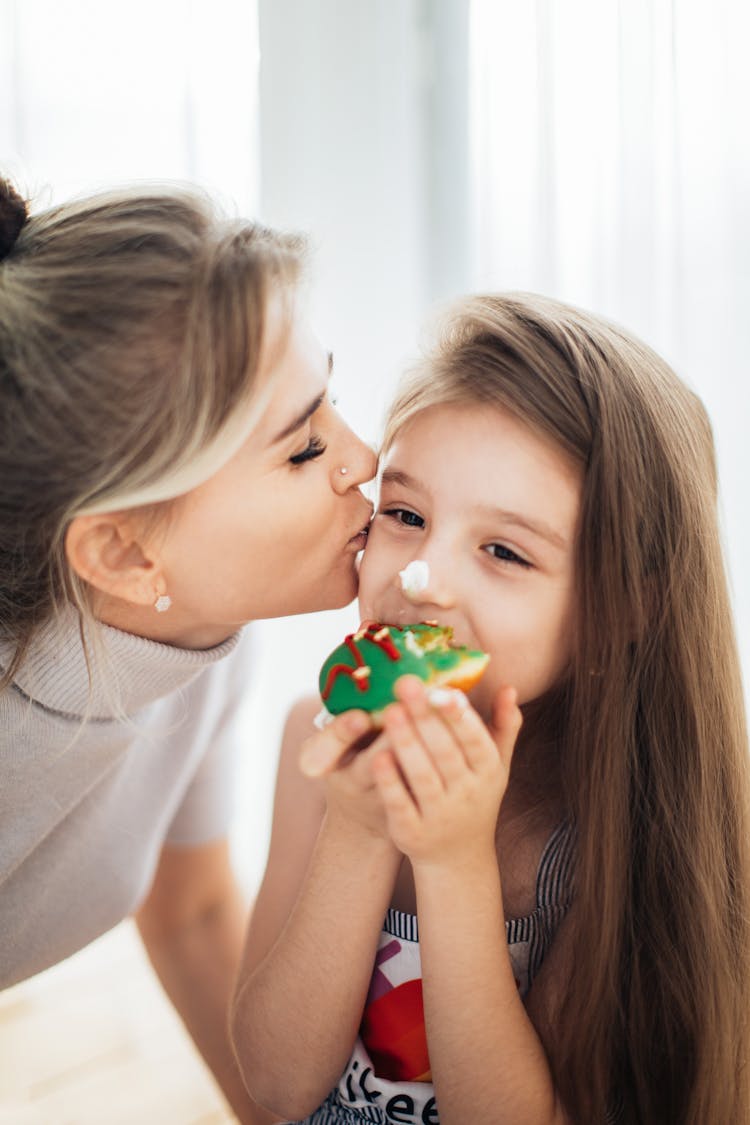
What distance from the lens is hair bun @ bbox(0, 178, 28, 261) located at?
127cm

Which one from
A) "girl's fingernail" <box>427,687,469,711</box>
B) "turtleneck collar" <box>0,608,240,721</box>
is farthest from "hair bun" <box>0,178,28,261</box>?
"girl's fingernail" <box>427,687,469,711</box>

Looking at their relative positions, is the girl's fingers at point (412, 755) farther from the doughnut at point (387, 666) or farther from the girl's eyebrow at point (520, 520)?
the girl's eyebrow at point (520, 520)

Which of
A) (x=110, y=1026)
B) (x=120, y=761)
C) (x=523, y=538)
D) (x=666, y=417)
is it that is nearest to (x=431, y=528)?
(x=523, y=538)

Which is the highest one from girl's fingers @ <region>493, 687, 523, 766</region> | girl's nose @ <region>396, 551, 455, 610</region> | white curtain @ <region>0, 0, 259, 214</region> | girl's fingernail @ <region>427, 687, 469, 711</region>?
white curtain @ <region>0, 0, 259, 214</region>

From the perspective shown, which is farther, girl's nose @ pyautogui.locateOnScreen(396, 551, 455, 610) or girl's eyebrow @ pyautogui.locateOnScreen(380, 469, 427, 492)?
girl's eyebrow @ pyautogui.locateOnScreen(380, 469, 427, 492)

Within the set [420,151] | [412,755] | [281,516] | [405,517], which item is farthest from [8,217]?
[420,151]

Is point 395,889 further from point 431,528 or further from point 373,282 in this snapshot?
point 373,282

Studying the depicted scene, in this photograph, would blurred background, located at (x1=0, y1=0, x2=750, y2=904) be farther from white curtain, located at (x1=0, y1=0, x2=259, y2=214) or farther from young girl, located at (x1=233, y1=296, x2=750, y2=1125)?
young girl, located at (x1=233, y1=296, x2=750, y2=1125)

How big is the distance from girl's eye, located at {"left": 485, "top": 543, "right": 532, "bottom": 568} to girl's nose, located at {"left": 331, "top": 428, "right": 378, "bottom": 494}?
0.73 feet

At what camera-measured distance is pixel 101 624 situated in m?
1.37

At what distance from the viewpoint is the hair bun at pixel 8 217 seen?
1271 millimetres

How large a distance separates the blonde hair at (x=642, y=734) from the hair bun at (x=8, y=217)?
0.60 meters

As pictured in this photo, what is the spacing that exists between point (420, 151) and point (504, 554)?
75.4 inches

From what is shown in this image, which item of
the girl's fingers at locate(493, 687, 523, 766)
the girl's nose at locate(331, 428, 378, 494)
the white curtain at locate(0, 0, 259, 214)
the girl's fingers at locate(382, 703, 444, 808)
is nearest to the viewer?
the girl's fingers at locate(382, 703, 444, 808)
